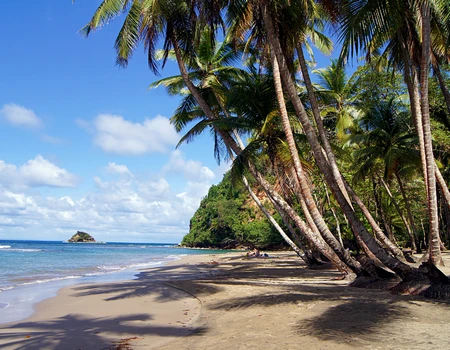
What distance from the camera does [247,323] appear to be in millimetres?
6250

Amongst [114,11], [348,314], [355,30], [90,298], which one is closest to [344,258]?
[348,314]

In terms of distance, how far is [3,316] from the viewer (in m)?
8.44

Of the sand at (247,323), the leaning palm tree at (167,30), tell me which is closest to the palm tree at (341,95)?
the leaning palm tree at (167,30)

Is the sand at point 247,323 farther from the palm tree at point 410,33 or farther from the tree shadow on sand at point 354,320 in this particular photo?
the palm tree at point 410,33

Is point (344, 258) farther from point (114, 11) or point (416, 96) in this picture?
point (114, 11)

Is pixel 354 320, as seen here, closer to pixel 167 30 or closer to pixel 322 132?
pixel 322 132


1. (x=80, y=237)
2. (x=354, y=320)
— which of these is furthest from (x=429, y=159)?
(x=80, y=237)

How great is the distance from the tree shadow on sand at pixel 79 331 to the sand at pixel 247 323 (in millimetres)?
15

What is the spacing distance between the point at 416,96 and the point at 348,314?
670 centimetres

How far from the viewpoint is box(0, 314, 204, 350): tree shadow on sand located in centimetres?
579

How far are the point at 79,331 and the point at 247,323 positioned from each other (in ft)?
10.1

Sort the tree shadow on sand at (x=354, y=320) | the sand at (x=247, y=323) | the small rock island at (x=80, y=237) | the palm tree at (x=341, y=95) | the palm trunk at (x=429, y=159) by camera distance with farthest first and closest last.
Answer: the small rock island at (x=80, y=237) → the palm tree at (x=341, y=95) → the palm trunk at (x=429, y=159) → the tree shadow on sand at (x=354, y=320) → the sand at (x=247, y=323)

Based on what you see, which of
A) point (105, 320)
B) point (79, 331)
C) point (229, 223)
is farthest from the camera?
point (229, 223)

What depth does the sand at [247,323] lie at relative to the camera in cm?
490
